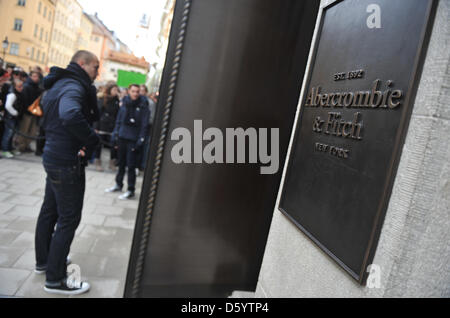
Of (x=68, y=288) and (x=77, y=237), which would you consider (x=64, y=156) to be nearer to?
(x=68, y=288)

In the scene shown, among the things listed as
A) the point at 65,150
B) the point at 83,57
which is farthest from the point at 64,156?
the point at 83,57

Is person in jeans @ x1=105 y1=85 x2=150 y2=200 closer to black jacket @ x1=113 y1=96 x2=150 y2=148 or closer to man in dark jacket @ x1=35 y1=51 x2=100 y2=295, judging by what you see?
black jacket @ x1=113 y1=96 x2=150 y2=148

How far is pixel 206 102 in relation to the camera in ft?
4.95

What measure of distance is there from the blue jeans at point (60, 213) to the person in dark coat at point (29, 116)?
568cm

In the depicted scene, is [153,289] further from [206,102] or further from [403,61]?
[403,61]

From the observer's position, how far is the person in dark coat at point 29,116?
755 centimetres

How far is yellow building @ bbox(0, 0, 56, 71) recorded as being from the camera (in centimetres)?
1556

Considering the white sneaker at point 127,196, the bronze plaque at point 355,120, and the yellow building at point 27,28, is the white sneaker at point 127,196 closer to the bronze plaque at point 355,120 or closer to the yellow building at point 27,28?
the bronze plaque at point 355,120

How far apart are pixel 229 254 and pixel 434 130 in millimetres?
1138

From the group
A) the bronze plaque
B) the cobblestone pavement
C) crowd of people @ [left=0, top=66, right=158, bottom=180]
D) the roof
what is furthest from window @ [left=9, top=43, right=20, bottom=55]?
the bronze plaque

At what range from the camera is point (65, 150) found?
112 inches

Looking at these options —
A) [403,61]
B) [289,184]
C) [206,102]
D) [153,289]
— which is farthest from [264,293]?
[403,61]

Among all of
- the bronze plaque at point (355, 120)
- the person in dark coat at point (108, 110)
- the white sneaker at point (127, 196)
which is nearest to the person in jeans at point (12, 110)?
the person in dark coat at point (108, 110)

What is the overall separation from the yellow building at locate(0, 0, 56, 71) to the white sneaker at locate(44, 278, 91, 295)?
41.3ft
